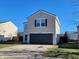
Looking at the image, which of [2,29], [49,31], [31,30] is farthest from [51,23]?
[2,29]

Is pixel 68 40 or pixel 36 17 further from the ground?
pixel 36 17

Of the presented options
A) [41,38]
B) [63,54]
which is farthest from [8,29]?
[63,54]

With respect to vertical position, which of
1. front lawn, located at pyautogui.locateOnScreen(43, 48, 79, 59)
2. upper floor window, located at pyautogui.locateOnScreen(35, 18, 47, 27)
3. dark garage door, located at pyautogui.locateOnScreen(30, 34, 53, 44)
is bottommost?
front lawn, located at pyautogui.locateOnScreen(43, 48, 79, 59)

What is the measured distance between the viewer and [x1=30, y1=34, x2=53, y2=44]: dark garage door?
39469 mm

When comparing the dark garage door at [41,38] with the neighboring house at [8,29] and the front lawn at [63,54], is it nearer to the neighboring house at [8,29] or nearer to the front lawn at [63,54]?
the neighboring house at [8,29]

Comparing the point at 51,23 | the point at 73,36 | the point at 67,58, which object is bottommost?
the point at 67,58

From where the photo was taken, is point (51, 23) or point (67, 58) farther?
point (51, 23)

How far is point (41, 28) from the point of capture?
132 feet

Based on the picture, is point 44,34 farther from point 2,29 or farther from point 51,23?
point 2,29

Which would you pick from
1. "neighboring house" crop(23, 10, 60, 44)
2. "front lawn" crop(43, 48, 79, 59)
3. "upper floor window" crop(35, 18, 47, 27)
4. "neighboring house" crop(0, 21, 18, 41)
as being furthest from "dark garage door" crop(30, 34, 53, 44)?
"front lawn" crop(43, 48, 79, 59)

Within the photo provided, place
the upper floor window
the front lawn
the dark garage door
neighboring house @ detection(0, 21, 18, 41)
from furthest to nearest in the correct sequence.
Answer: neighboring house @ detection(0, 21, 18, 41)
the upper floor window
the dark garage door
the front lawn

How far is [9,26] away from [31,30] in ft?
73.8

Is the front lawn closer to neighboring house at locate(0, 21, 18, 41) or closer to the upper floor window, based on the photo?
the upper floor window

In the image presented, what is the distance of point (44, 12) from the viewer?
40.5 meters
